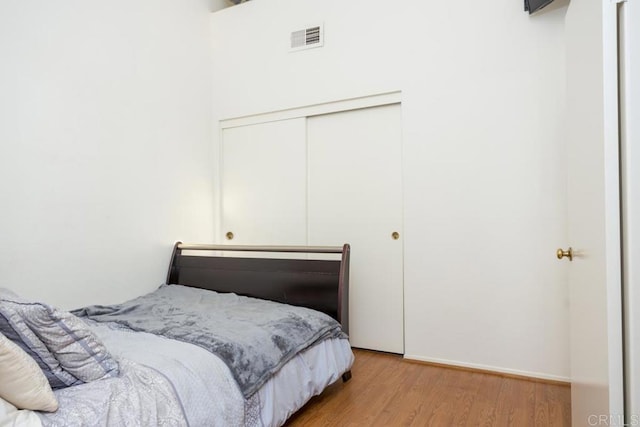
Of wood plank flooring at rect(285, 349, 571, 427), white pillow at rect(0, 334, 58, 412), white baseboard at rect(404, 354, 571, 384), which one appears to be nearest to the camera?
white pillow at rect(0, 334, 58, 412)

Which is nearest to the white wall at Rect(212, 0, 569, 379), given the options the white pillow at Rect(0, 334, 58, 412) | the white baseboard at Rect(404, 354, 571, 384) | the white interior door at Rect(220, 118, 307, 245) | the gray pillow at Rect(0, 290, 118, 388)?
the white baseboard at Rect(404, 354, 571, 384)

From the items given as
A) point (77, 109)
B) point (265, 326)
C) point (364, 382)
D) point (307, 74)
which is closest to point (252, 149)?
point (307, 74)

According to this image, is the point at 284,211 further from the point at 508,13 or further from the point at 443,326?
the point at 508,13

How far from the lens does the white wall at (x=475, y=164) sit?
2279mm

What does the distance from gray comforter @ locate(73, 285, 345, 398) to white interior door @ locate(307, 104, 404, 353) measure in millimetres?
705

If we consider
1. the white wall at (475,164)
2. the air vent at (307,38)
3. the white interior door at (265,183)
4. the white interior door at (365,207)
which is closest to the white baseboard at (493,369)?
the white wall at (475,164)

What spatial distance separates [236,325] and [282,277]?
61 centimetres

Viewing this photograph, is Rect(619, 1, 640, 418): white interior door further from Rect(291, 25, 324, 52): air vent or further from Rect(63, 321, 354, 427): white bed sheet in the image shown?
Rect(291, 25, 324, 52): air vent

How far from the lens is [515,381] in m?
2.26

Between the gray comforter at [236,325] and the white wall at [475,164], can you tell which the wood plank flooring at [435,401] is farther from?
the gray comforter at [236,325]

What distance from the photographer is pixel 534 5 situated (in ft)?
7.24

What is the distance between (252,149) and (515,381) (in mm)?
2581

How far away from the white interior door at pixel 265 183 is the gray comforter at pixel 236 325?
82 centimetres

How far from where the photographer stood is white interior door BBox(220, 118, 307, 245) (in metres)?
3.09
